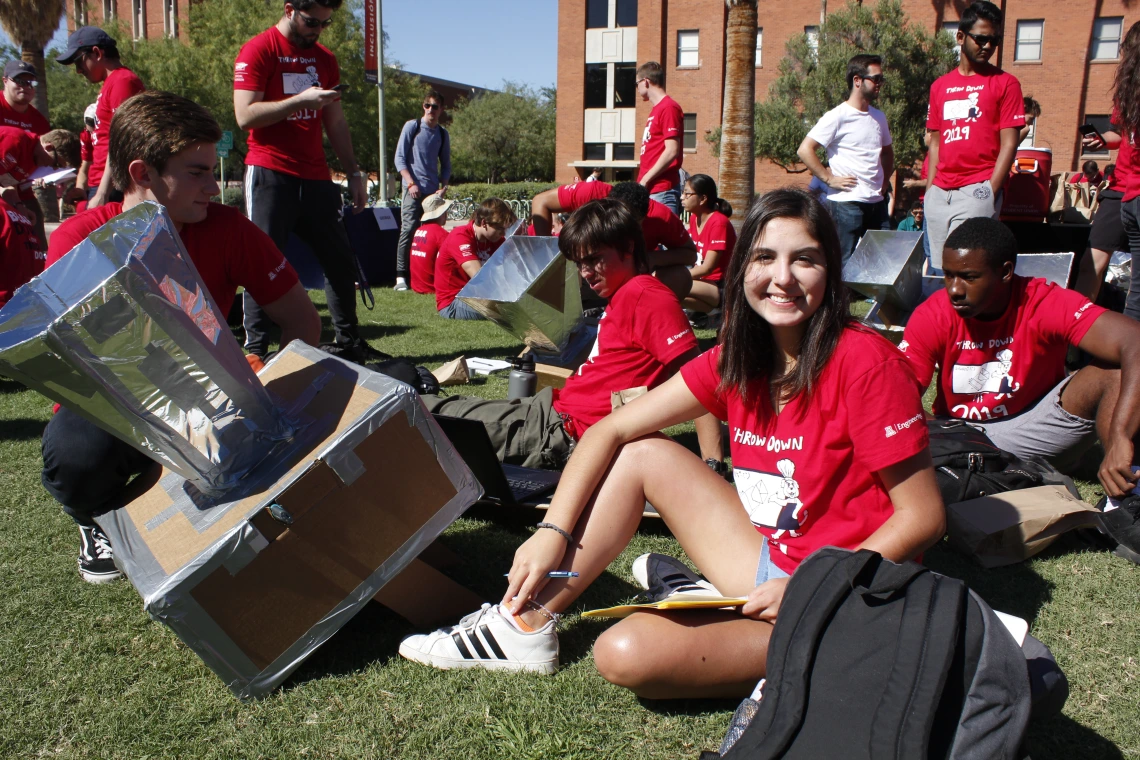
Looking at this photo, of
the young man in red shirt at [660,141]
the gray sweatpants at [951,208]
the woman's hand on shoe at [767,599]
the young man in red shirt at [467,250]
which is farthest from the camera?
the young man in red shirt at [467,250]

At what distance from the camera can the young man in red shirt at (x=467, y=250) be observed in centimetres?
705

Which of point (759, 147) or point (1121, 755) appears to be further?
point (759, 147)

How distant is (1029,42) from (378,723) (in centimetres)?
3477

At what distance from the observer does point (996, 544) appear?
9.36 ft

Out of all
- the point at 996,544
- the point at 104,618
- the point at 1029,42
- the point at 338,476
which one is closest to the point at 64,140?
the point at 104,618

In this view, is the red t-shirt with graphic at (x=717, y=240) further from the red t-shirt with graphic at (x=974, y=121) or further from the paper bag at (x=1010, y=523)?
the paper bag at (x=1010, y=523)

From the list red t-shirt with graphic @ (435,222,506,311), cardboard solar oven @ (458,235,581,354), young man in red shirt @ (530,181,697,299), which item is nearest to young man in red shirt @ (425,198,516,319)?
red t-shirt with graphic @ (435,222,506,311)

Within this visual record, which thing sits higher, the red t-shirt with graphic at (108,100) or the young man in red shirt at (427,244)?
the red t-shirt with graphic at (108,100)

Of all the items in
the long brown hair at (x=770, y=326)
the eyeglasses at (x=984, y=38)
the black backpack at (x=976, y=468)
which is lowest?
the black backpack at (x=976, y=468)

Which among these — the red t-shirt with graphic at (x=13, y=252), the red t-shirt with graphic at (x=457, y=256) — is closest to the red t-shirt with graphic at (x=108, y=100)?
the red t-shirt with graphic at (x=13, y=252)

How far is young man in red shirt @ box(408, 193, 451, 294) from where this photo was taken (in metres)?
8.53

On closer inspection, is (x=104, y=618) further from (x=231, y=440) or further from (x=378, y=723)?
(x=378, y=723)

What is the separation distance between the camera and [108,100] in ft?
18.2

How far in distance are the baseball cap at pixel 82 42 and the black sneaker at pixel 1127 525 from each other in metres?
6.12
